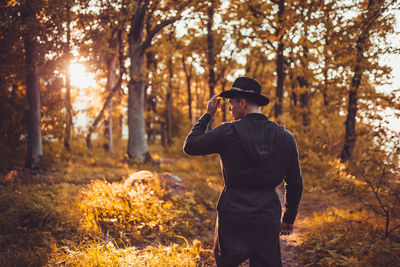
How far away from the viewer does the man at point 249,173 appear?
2.44 m

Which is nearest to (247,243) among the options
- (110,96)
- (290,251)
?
(290,251)

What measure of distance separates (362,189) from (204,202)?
4206 mm

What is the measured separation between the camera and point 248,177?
2.46 m

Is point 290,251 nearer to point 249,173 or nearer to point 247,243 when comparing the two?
point 247,243

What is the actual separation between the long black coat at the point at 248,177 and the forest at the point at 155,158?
214 centimetres

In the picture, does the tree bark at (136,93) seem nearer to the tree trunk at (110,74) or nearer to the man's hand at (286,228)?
the tree trunk at (110,74)

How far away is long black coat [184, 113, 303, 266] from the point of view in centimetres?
244

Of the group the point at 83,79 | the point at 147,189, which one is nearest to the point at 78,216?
the point at 147,189

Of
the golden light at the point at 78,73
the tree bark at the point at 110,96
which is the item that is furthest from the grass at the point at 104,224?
the tree bark at the point at 110,96

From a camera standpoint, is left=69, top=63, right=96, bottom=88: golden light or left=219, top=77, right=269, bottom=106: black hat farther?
left=69, top=63, right=96, bottom=88: golden light

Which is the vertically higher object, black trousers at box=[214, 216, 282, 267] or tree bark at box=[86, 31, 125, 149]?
tree bark at box=[86, 31, 125, 149]

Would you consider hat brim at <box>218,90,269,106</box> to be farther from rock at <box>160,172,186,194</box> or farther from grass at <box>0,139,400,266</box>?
rock at <box>160,172,186,194</box>

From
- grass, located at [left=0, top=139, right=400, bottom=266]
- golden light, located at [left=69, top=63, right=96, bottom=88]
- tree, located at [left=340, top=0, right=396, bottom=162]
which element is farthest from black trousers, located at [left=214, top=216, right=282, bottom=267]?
golden light, located at [left=69, top=63, right=96, bottom=88]

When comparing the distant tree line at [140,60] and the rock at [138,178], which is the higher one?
the distant tree line at [140,60]
